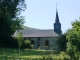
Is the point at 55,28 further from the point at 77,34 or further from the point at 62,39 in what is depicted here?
the point at 77,34

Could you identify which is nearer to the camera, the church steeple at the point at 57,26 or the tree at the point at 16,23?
the tree at the point at 16,23

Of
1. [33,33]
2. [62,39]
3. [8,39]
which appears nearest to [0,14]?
[8,39]

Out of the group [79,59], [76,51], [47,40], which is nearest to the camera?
[79,59]

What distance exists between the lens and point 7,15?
40.4m

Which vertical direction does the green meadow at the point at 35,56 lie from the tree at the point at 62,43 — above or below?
below

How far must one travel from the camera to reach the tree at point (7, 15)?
3862 cm

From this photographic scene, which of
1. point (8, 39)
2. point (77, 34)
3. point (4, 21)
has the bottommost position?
point (77, 34)

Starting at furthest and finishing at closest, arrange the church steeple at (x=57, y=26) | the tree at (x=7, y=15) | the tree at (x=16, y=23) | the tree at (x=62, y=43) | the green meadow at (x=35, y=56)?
the church steeple at (x=57, y=26), the tree at (x=16, y=23), the tree at (x=7, y=15), the tree at (x=62, y=43), the green meadow at (x=35, y=56)

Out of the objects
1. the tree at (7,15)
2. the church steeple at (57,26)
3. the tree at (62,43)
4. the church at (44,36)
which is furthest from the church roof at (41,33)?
the tree at (62,43)

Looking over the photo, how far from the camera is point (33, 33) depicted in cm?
6353

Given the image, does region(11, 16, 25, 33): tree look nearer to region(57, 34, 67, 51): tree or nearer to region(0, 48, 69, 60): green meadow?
region(57, 34, 67, 51): tree

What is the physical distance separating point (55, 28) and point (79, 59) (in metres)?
50.1

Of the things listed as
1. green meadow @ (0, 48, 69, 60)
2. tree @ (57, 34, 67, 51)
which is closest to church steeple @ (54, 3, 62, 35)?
tree @ (57, 34, 67, 51)

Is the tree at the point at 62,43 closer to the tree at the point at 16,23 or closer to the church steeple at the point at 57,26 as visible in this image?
the tree at the point at 16,23
